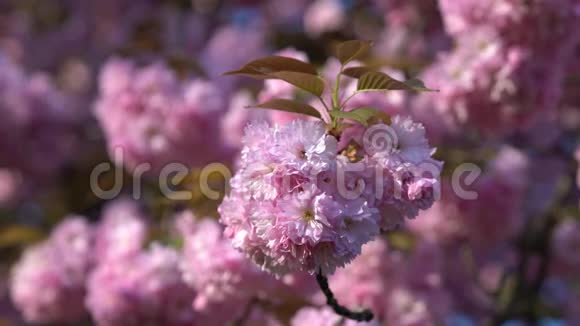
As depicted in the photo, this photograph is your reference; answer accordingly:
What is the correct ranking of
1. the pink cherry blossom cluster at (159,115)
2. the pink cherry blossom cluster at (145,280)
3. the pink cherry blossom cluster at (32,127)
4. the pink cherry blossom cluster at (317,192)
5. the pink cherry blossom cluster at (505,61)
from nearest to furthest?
the pink cherry blossom cluster at (317,192)
the pink cherry blossom cluster at (145,280)
the pink cherry blossom cluster at (505,61)
the pink cherry blossom cluster at (159,115)
the pink cherry blossom cluster at (32,127)

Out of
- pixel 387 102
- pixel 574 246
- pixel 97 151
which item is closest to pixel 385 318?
pixel 387 102

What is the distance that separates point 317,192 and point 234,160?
1.59m

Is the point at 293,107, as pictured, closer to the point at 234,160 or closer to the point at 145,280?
A: the point at 145,280

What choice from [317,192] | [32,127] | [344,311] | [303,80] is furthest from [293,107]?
[32,127]

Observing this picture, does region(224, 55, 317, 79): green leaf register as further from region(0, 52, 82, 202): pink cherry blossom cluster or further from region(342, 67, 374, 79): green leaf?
region(0, 52, 82, 202): pink cherry blossom cluster

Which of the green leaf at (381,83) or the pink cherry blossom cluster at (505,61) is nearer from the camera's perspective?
the green leaf at (381,83)

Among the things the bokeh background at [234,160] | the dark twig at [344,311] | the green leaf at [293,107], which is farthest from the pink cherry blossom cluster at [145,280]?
the green leaf at [293,107]

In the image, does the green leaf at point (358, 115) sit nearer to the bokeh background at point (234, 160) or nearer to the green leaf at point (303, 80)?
the green leaf at point (303, 80)

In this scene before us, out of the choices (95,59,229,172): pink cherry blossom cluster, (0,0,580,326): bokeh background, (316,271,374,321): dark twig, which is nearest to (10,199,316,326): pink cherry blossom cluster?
(0,0,580,326): bokeh background

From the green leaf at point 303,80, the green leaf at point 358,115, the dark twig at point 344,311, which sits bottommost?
the dark twig at point 344,311

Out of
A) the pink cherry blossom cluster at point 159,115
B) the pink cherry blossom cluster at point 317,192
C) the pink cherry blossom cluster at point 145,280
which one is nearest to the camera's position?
the pink cherry blossom cluster at point 317,192

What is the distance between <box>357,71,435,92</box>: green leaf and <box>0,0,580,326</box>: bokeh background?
0.50 m

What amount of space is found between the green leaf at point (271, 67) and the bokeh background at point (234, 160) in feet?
1.51

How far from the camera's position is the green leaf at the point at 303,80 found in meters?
1.40
